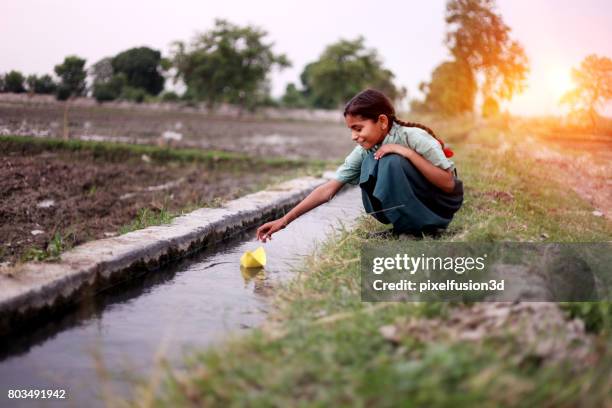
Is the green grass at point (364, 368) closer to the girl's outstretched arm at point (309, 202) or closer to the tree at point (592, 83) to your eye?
the girl's outstretched arm at point (309, 202)

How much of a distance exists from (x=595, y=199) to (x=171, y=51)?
5075cm

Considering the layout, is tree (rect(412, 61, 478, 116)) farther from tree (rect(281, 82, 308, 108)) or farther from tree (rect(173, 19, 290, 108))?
tree (rect(281, 82, 308, 108))

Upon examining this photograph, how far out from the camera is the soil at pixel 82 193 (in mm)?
4840

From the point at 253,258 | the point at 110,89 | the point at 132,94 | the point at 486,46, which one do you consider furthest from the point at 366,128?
the point at 486,46

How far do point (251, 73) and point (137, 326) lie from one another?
56302 millimetres

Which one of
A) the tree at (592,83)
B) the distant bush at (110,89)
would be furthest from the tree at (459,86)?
the tree at (592,83)

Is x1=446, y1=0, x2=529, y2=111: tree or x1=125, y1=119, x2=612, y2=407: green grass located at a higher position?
x1=446, y1=0, x2=529, y2=111: tree

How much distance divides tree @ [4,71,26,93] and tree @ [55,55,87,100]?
1.06 m

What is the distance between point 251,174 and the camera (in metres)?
10.8

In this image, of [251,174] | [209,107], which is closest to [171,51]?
[209,107]

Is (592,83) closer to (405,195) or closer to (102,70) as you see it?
(405,195)

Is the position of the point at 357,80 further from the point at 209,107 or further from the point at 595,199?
the point at 595,199

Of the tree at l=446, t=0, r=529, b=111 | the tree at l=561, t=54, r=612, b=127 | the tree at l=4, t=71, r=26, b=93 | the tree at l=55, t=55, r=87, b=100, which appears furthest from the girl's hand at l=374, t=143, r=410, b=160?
the tree at l=446, t=0, r=529, b=111

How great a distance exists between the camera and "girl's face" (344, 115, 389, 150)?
12.0 feet
